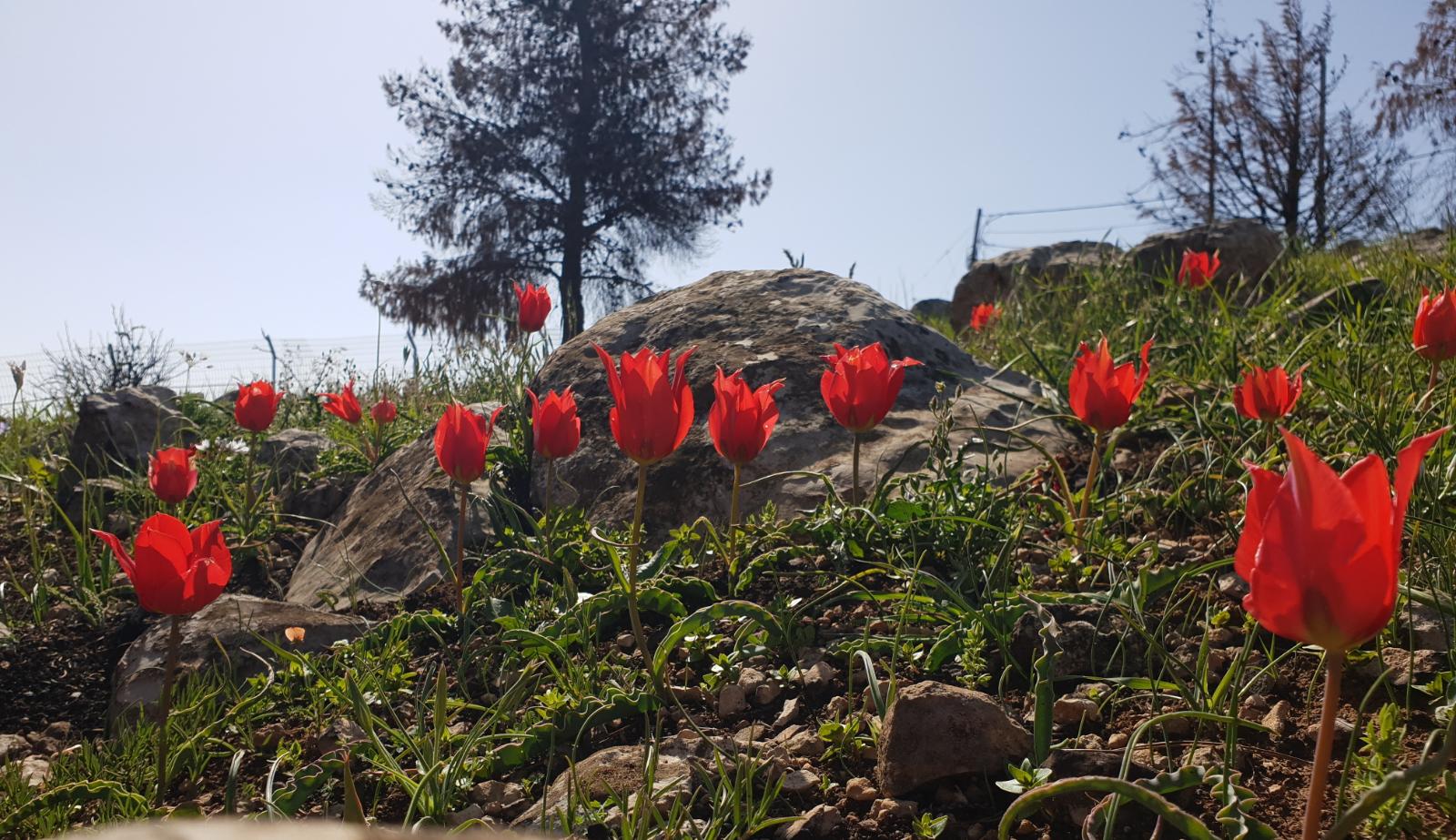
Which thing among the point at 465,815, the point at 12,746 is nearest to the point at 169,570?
the point at 465,815

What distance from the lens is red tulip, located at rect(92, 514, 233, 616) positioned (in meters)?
1.75

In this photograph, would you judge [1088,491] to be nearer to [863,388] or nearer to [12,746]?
[863,388]

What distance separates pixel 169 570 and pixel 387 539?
1.57 metres

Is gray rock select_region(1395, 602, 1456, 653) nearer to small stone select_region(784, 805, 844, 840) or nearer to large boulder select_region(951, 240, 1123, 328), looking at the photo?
small stone select_region(784, 805, 844, 840)

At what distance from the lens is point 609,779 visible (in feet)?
5.44

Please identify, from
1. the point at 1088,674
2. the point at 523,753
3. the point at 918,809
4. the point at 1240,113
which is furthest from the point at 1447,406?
the point at 1240,113

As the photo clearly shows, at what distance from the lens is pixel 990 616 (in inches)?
75.1

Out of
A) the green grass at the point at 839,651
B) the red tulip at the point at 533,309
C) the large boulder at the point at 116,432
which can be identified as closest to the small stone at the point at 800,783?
the green grass at the point at 839,651

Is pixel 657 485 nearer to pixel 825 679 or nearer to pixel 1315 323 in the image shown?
pixel 825 679

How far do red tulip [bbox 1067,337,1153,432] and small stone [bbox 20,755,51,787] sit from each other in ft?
8.34

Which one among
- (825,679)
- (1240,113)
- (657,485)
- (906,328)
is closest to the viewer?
(825,679)

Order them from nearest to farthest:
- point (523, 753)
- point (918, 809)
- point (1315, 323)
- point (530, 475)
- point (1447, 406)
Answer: point (918, 809), point (523, 753), point (1447, 406), point (530, 475), point (1315, 323)

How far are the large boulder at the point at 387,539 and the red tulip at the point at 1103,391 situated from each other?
6.53 ft

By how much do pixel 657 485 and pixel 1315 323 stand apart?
3.09 m
